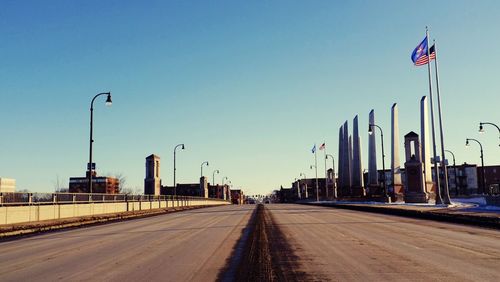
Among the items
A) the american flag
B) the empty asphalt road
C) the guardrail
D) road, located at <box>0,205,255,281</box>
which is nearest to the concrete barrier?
the guardrail

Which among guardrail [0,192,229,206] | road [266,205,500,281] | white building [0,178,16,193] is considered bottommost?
road [266,205,500,281]

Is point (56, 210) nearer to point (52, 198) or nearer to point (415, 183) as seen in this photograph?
point (52, 198)

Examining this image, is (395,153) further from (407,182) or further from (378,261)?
(378,261)

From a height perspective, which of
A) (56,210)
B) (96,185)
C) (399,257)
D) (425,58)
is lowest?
(399,257)

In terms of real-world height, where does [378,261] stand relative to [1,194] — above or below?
below

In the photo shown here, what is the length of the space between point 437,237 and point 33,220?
19900mm

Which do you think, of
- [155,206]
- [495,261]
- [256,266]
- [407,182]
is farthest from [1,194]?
[407,182]

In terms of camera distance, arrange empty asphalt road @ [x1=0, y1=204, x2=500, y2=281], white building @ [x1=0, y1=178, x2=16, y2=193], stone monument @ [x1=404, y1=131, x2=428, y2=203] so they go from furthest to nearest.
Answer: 1. stone monument @ [x1=404, y1=131, x2=428, y2=203]
2. white building @ [x1=0, y1=178, x2=16, y2=193]
3. empty asphalt road @ [x1=0, y1=204, x2=500, y2=281]

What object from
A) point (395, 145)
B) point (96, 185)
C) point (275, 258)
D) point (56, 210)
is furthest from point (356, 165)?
point (275, 258)

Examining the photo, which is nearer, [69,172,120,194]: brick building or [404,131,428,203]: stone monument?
[404,131,428,203]: stone monument

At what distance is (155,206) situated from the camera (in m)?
55.3

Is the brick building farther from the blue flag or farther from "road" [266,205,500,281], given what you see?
"road" [266,205,500,281]

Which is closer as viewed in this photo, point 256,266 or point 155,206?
point 256,266

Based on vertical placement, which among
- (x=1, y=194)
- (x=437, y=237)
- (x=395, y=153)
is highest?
(x=395, y=153)
